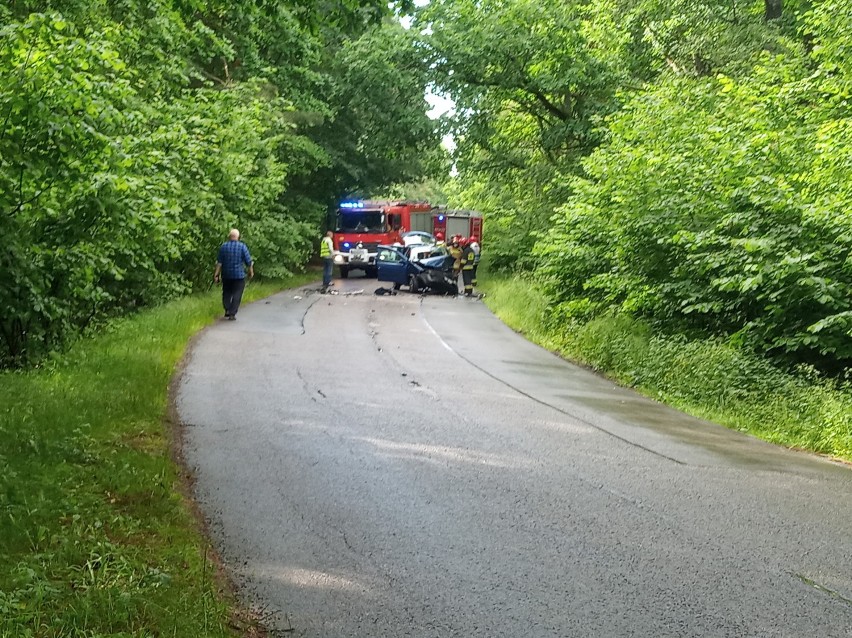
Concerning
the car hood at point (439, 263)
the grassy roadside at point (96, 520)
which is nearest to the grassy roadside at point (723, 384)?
the grassy roadside at point (96, 520)

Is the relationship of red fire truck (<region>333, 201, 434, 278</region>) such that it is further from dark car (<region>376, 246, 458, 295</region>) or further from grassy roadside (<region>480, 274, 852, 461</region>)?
grassy roadside (<region>480, 274, 852, 461</region>)

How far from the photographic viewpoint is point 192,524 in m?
5.78

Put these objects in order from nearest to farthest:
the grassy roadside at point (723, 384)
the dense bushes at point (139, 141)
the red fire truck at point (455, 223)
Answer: the dense bushes at point (139, 141) < the grassy roadside at point (723, 384) < the red fire truck at point (455, 223)

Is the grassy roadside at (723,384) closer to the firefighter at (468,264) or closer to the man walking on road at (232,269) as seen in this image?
the man walking on road at (232,269)

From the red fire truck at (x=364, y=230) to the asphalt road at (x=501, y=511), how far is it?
23818mm

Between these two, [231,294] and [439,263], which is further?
[439,263]

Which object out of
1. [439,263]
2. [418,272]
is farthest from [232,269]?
[439,263]

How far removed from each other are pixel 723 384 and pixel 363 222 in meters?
26.0

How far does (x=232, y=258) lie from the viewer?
17734mm

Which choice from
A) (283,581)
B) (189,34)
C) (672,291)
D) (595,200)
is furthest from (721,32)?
(283,581)

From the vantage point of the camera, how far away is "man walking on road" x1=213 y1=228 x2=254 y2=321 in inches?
697

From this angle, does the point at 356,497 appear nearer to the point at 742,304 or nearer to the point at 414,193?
the point at 742,304

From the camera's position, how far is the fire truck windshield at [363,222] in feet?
119

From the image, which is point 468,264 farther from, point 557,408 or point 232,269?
point 557,408
